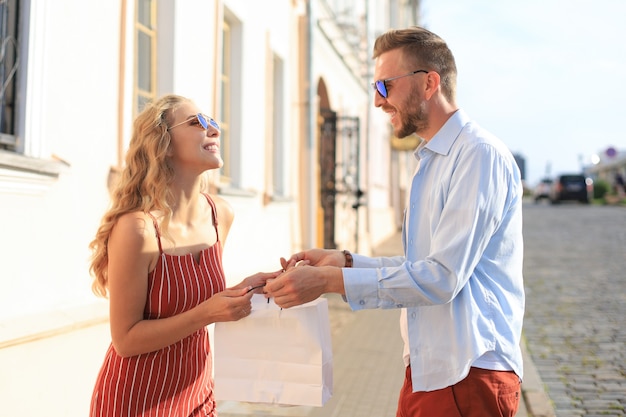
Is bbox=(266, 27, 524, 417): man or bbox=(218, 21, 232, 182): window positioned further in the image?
bbox=(218, 21, 232, 182): window

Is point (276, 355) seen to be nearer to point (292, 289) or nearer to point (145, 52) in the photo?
point (292, 289)

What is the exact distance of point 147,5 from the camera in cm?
632

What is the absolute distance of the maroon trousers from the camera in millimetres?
2396

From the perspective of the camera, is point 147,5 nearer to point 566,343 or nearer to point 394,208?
point 566,343

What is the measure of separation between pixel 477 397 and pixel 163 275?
3.65 ft

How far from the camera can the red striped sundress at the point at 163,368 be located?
8.46ft

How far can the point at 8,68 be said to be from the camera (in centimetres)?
430

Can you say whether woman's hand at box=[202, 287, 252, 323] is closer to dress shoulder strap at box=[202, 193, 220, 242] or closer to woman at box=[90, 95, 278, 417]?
woman at box=[90, 95, 278, 417]

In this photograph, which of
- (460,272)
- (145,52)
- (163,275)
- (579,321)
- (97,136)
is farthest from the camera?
(579,321)

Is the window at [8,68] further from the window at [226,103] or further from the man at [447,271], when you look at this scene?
the window at [226,103]

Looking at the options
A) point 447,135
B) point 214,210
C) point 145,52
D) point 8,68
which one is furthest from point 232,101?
point 447,135

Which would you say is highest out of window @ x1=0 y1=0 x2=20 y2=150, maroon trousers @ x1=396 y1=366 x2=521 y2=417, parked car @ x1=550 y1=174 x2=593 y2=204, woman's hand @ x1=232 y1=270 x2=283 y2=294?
parked car @ x1=550 y1=174 x2=593 y2=204

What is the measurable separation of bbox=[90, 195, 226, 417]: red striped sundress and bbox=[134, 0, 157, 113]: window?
3.53 meters

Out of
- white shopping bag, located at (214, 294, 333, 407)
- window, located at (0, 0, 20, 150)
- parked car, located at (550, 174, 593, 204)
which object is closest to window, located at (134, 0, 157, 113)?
window, located at (0, 0, 20, 150)
